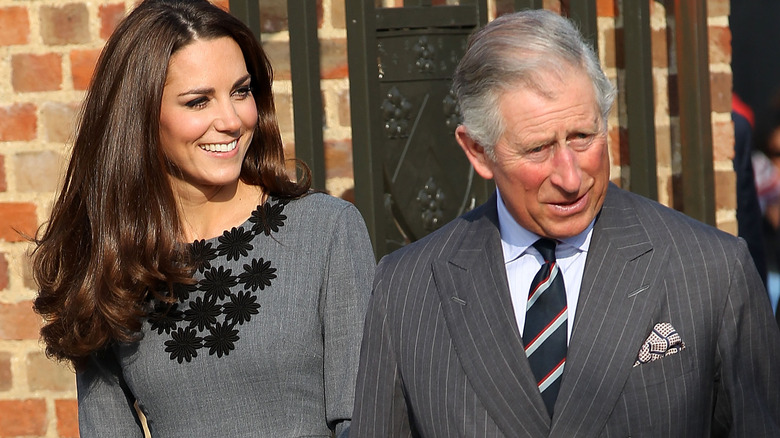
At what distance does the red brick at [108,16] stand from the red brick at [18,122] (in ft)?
1.03

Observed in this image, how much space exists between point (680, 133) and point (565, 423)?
190cm

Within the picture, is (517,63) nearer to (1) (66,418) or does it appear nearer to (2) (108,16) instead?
(2) (108,16)

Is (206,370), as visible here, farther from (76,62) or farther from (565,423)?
(76,62)

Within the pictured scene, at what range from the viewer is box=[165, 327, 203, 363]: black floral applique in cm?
268

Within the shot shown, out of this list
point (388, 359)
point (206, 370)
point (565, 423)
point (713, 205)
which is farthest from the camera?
point (713, 205)

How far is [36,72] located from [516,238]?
182cm

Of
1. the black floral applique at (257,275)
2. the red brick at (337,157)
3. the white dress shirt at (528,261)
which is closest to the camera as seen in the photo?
the white dress shirt at (528,261)

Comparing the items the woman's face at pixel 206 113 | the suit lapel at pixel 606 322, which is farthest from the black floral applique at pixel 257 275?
the suit lapel at pixel 606 322

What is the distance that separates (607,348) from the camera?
2.08 meters

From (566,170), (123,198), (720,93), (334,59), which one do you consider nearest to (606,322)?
(566,170)

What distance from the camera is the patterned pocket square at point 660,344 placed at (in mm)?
2057

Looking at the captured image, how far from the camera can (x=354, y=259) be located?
270cm

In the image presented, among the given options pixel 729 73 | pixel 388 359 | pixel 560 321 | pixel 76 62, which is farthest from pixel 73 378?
pixel 729 73

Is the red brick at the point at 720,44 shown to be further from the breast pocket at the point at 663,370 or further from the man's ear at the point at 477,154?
the breast pocket at the point at 663,370
